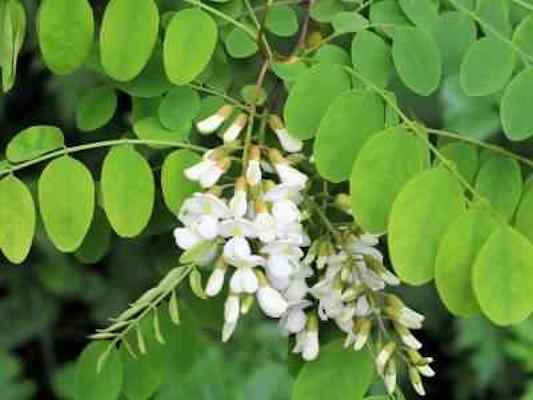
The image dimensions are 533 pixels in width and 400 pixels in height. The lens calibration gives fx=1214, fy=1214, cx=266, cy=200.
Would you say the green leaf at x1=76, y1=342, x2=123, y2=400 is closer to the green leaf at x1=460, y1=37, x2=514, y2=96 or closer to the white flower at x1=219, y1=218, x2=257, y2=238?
the white flower at x1=219, y1=218, x2=257, y2=238

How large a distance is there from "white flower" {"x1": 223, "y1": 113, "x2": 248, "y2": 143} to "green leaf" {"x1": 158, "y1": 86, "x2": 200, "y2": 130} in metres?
0.07

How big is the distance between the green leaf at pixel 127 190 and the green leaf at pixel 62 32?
0.10 metres

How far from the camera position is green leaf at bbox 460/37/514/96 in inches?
44.8

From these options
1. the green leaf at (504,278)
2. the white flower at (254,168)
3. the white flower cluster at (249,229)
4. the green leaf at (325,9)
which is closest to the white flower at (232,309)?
the white flower cluster at (249,229)

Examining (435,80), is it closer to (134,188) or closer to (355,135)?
(355,135)

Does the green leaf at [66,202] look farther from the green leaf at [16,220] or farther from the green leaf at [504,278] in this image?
the green leaf at [504,278]

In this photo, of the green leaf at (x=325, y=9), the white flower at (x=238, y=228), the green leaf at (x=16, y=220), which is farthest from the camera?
the green leaf at (x=325, y=9)

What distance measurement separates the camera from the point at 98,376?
1.28m

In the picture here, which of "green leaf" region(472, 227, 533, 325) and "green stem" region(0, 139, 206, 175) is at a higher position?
"green stem" region(0, 139, 206, 175)

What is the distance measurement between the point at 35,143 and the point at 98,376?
0.27 m

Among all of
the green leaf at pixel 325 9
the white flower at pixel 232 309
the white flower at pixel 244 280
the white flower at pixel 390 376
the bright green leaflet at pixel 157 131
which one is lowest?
the white flower at pixel 390 376

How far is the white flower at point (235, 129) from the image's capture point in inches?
42.6

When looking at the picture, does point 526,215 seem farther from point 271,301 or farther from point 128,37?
point 128,37

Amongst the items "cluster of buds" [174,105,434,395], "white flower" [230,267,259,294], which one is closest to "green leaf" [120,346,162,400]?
"cluster of buds" [174,105,434,395]
